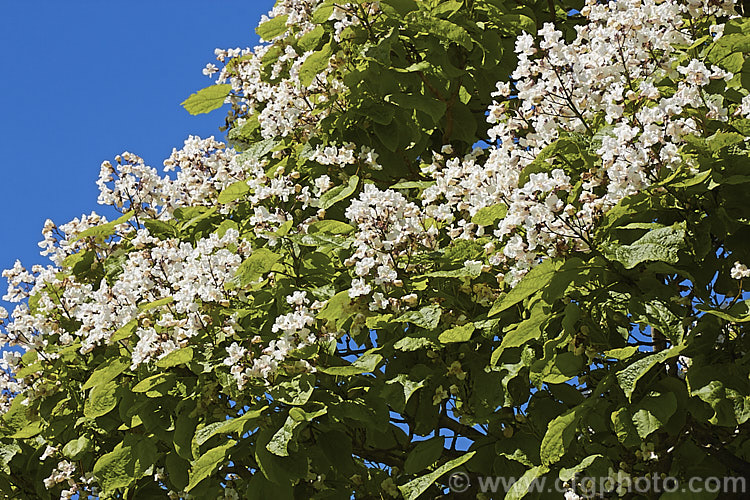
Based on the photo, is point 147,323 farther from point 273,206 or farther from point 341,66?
point 341,66

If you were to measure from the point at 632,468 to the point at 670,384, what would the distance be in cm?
55

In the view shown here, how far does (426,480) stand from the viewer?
409 cm

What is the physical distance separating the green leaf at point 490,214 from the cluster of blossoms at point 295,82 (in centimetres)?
144

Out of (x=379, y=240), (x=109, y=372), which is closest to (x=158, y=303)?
(x=109, y=372)

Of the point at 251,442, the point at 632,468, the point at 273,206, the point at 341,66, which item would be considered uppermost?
the point at 341,66

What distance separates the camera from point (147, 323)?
4336 mm

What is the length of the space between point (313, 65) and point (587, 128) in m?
1.56

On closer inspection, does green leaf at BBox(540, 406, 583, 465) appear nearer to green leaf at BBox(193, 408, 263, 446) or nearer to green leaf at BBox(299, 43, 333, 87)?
green leaf at BBox(193, 408, 263, 446)

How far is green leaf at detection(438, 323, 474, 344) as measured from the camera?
3.84 meters

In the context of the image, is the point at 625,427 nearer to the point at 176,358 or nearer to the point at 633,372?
the point at 633,372

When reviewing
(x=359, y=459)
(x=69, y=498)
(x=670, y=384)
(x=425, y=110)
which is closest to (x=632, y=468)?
(x=670, y=384)

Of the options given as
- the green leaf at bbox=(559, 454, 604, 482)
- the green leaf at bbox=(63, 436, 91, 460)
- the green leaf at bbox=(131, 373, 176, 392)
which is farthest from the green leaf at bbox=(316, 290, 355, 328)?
the green leaf at bbox=(63, 436, 91, 460)

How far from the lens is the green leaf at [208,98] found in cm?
610

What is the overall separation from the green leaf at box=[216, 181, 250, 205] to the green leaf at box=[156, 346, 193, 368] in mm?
1200
